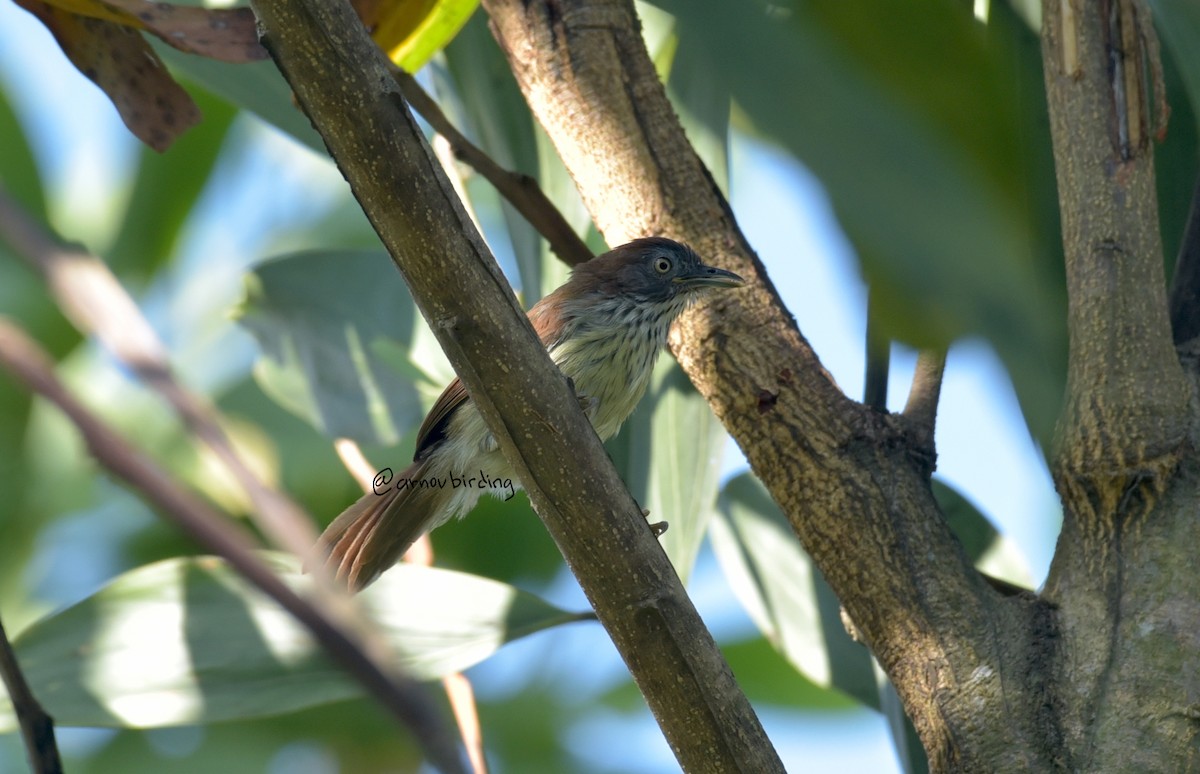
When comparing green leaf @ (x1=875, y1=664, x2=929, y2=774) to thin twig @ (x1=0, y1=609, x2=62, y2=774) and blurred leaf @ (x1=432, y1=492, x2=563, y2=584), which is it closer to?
thin twig @ (x1=0, y1=609, x2=62, y2=774)

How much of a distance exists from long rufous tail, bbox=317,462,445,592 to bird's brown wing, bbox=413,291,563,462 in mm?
120

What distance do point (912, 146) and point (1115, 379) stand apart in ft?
5.24

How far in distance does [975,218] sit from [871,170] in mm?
62

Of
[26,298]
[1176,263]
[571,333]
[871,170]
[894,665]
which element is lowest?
[894,665]

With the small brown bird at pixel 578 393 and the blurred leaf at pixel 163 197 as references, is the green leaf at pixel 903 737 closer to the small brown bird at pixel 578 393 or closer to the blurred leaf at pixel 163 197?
the small brown bird at pixel 578 393

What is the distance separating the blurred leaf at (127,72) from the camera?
2.69 meters

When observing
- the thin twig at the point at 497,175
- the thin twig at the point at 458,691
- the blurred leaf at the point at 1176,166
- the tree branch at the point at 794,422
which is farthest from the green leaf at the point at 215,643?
the blurred leaf at the point at 1176,166

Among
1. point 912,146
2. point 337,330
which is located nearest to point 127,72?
point 337,330

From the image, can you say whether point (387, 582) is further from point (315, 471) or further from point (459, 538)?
point (315, 471)

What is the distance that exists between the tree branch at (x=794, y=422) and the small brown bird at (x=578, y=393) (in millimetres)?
290

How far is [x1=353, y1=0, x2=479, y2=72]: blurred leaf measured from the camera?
2859 mm

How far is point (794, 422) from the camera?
7.91ft

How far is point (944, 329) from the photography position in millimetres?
649

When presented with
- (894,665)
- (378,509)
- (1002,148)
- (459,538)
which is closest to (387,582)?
(378,509)
